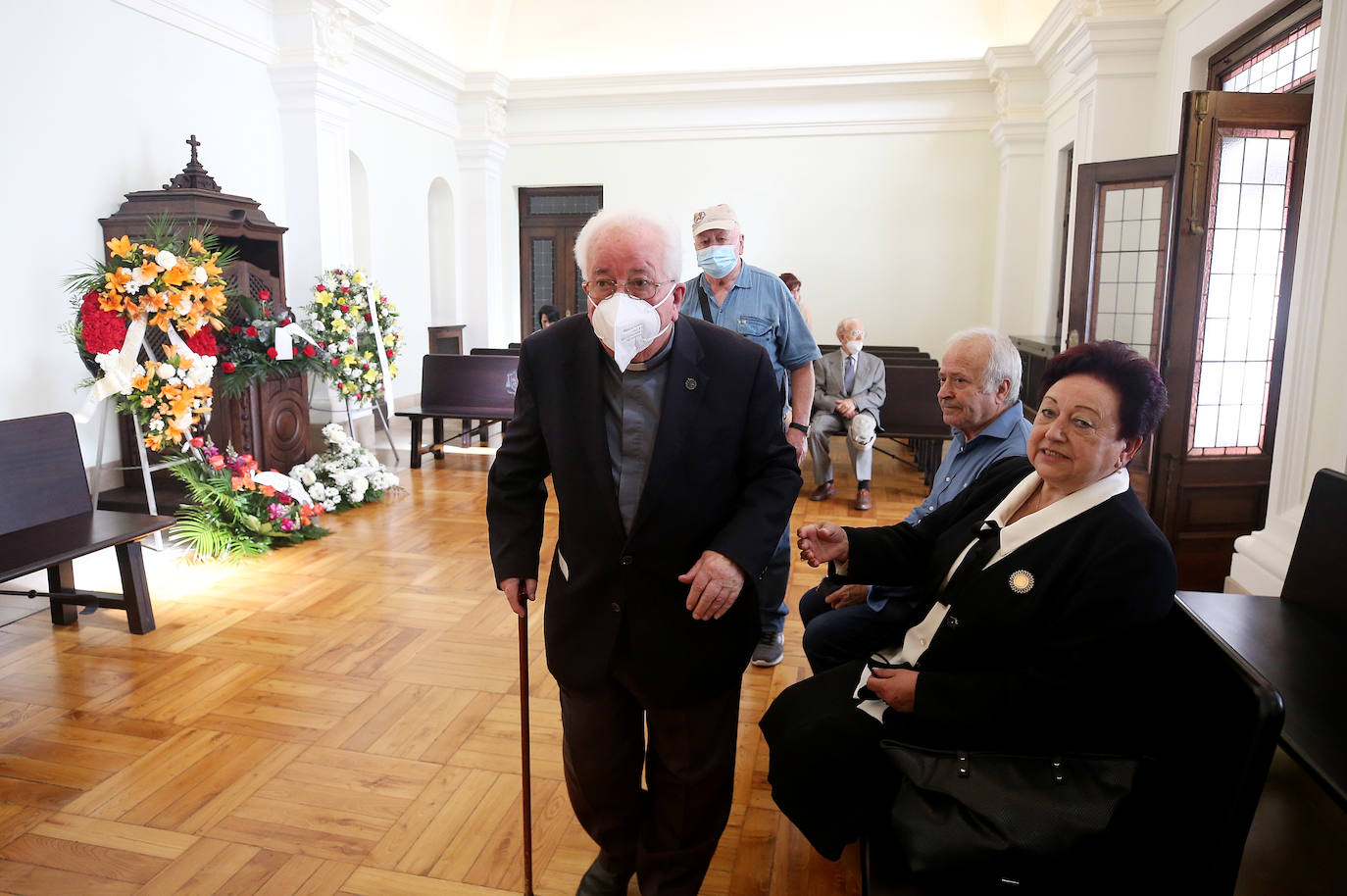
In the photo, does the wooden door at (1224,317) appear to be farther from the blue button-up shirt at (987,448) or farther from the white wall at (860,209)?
the white wall at (860,209)

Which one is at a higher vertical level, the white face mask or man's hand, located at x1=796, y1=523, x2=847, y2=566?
the white face mask

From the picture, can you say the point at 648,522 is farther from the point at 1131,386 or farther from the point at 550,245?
the point at 550,245

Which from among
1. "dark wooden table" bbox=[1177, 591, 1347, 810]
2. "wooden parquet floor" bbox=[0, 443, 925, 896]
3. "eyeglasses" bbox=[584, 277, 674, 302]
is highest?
"eyeglasses" bbox=[584, 277, 674, 302]

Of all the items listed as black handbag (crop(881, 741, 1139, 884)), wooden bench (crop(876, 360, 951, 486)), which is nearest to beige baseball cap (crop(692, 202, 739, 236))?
black handbag (crop(881, 741, 1139, 884))

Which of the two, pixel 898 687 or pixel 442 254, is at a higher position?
pixel 442 254

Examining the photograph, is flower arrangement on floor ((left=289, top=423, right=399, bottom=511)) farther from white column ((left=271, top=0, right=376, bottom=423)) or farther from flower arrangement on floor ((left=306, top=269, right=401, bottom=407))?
white column ((left=271, top=0, right=376, bottom=423))

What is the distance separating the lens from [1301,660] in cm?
185

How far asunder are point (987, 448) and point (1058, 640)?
0.81 meters

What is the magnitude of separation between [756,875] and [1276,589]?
2.43 metres

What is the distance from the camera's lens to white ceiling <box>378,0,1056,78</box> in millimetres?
10172

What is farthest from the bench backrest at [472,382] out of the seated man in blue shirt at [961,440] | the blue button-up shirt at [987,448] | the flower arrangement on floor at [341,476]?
the blue button-up shirt at [987,448]

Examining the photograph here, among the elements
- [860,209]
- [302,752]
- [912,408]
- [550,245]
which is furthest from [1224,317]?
[550,245]

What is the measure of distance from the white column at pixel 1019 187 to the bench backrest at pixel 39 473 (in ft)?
28.9

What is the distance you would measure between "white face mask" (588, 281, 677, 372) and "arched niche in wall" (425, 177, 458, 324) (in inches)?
382
